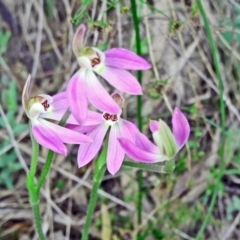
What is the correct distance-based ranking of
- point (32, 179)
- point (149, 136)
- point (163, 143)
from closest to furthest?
point (163, 143), point (32, 179), point (149, 136)

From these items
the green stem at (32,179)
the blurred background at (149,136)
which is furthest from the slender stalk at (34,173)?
the blurred background at (149,136)

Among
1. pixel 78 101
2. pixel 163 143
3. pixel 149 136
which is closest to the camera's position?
pixel 78 101

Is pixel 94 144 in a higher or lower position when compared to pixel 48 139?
lower

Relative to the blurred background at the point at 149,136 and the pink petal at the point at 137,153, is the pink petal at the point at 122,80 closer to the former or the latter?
the pink petal at the point at 137,153

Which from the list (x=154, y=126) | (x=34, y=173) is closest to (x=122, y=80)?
(x=154, y=126)

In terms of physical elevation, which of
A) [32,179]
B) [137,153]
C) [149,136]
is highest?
[137,153]

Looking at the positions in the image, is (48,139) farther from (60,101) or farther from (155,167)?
(155,167)

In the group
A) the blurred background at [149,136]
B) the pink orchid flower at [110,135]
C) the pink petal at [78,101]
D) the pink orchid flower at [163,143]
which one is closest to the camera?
the pink petal at [78,101]
